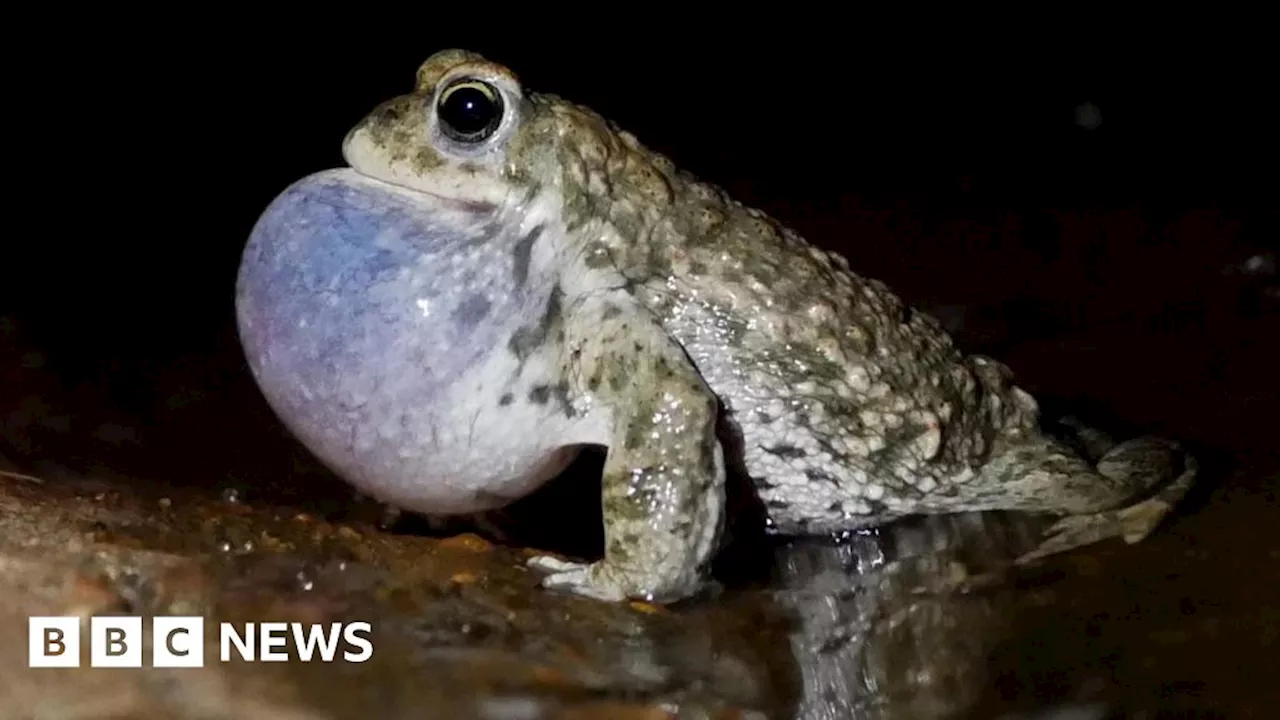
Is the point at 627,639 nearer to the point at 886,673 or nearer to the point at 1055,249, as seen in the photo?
the point at 886,673

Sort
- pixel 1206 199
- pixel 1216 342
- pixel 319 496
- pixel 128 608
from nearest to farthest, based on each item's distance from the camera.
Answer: pixel 128 608
pixel 319 496
pixel 1216 342
pixel 1206 199


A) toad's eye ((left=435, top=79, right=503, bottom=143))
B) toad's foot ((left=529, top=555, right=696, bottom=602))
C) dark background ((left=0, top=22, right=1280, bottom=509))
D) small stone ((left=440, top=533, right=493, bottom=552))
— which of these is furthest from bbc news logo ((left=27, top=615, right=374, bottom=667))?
dark background ((left=0, top=22, right=1280, bottom=509))

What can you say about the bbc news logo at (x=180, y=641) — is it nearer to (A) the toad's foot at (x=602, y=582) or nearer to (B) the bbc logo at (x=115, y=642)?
(B) the bbc logo at (x=115, y=642)

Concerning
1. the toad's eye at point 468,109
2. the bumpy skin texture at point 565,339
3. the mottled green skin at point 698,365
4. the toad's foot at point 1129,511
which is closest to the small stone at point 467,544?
the bumpy skin texture at point 565,339

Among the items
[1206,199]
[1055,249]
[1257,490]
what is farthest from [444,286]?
[1206,199]

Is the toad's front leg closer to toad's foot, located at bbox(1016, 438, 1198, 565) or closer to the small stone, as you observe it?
the small stone

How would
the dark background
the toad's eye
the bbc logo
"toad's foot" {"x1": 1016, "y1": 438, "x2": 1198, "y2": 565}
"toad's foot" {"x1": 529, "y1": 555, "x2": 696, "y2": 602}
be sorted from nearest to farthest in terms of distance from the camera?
the bbc logo
"toad's foot" {"x1": 529, "y1": 555, "x2": 696, "y2": 602}
the toad's eye
"toad's foot" {"x1": 1016, "y1": 438, "x2": 1198, "y2": 565}
the dark background

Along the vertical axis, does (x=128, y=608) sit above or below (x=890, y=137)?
below
